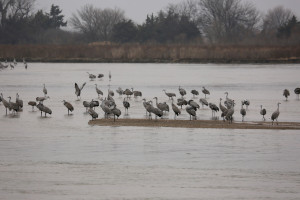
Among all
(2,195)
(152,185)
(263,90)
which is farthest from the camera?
(263,90)

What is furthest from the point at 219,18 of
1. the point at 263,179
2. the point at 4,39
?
the point at 263,179

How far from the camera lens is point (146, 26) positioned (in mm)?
72500

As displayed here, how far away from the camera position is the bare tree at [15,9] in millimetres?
74500

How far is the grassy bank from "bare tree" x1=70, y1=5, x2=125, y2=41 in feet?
98.1

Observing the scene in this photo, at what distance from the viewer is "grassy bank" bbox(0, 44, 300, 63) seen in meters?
43.9

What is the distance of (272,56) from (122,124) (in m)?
30.5

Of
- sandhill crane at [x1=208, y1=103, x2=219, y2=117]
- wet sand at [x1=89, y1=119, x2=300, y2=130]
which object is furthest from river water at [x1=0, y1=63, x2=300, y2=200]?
wet sand at [x1=89, y1=119, x2=300, y2=130]

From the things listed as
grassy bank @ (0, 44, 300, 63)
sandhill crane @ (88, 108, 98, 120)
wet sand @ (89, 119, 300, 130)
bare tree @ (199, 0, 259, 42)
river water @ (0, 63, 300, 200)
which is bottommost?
river water @ (0, 63, 300, 200)

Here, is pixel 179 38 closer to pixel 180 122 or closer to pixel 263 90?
pixel 263 90

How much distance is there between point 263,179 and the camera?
30.3ft

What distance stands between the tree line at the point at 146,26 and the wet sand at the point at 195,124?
45.9m

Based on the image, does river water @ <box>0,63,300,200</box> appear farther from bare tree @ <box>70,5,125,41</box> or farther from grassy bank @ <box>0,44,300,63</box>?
bare tree @ <box>70,5,125,41</box>

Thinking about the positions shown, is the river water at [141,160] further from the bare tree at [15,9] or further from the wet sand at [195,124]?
the bare tree at [15,9]

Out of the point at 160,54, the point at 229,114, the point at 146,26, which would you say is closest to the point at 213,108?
the point at 229,114
